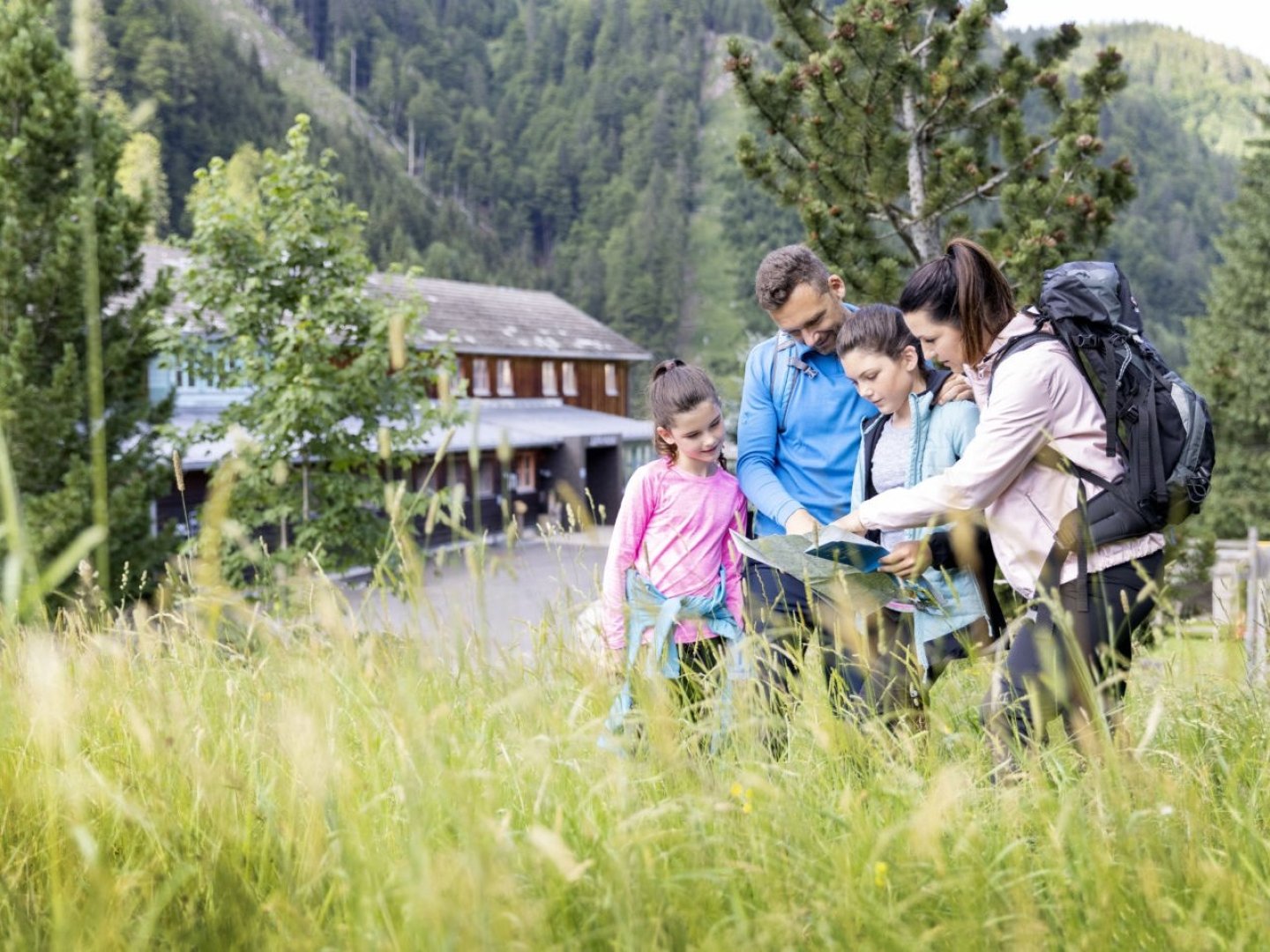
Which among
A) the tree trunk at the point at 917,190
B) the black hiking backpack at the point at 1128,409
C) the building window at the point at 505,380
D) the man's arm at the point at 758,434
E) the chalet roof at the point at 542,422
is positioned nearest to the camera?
the black hiking backpack at the point at 1128,409

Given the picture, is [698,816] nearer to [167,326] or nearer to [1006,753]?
[1006,753]

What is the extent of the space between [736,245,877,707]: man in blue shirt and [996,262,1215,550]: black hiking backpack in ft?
2.46

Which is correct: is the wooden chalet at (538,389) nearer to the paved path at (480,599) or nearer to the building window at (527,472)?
the building window at (527,472)

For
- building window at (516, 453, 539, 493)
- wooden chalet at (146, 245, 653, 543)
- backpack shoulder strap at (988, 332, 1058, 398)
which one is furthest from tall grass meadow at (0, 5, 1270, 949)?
building window at (516, 453, 539, 493)

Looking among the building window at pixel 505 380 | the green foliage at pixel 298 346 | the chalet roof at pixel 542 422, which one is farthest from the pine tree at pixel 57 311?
the building window at pixel 505 380

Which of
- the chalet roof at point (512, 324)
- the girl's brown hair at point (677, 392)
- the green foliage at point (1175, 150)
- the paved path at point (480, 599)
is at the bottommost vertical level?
the paved path at point (480, 599)

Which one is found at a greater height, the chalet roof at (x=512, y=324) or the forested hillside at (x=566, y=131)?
the forested hillside at (x=566, y=131)

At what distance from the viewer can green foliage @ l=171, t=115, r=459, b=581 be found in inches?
517

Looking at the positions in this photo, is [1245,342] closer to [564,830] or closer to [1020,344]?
[1020,344]

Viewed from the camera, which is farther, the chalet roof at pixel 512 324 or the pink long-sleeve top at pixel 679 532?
the chalet roof at pixel 512 324

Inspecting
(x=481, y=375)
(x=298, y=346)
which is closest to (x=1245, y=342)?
(x=481, y=375)

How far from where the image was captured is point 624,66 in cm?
13950

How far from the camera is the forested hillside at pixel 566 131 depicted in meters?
81.9

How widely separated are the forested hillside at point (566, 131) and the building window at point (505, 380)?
22.0m
